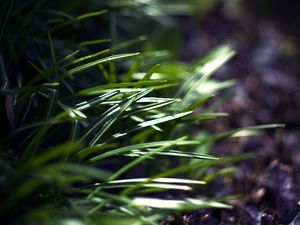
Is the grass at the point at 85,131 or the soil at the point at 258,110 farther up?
the grass at the point at 85,131

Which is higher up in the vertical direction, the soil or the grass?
the grass

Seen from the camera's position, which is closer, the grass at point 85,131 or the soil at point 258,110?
the grass at point 85,131

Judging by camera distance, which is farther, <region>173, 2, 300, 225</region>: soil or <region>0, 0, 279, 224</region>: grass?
<region>173, 2, 300, 225</region>: soil

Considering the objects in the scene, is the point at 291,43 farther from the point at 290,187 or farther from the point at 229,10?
the point at 290,187

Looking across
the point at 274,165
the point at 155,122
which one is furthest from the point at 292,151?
the point at 155,122
